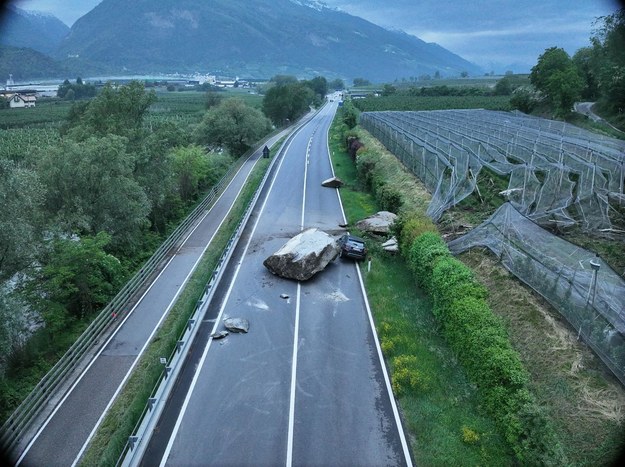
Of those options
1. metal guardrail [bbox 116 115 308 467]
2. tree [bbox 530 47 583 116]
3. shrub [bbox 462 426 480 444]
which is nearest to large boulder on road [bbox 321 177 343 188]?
metal guardrail [bbox 116 115 308 467]

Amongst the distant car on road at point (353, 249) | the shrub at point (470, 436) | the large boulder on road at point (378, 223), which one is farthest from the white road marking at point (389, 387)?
the large boulder on road at point (378, 223)

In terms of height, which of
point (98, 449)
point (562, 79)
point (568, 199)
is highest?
point (562, 79)

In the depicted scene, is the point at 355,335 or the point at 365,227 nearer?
the point at 355,335

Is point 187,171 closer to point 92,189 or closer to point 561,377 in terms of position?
point 92,189

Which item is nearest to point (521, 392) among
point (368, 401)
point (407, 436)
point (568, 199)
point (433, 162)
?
point (407, 436)

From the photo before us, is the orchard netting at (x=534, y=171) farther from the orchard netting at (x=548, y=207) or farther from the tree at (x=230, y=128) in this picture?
the tree at (x=230, y=128)

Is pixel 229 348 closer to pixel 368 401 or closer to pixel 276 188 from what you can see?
pixel 368 401

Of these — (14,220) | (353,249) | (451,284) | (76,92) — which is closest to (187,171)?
(353,249)

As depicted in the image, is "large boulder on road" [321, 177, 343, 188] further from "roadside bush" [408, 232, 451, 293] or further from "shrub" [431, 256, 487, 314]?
"shrub" [431, 256, 487, 314]
